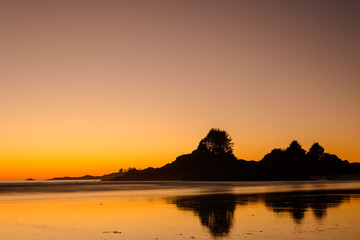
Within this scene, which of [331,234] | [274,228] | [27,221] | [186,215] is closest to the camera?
[331,234]

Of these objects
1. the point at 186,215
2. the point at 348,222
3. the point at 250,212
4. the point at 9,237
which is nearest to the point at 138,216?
the point at 186,215

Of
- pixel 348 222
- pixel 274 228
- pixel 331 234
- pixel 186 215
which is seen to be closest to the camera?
pixel 331 234

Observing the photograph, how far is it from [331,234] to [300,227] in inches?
95.8

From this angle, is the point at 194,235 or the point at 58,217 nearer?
the point at 194,235

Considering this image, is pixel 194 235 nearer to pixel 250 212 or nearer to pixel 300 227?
pixel 300 227

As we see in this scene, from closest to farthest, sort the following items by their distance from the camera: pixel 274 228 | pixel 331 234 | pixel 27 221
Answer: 1. pixel 331 234
2. pixel 274 228
3. pixel 27 221

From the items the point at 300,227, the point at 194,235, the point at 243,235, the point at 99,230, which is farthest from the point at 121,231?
the point at 300,227

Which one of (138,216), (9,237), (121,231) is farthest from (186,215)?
(9,237)

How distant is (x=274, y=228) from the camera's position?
68.9 feet

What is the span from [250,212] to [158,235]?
11539 mm

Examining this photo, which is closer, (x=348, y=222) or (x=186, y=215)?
(x=348, y=222)

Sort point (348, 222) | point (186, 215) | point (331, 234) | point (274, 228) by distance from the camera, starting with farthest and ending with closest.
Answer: point (186, 215)
point (348, 222)
point (274, 228)
point (331, 234)

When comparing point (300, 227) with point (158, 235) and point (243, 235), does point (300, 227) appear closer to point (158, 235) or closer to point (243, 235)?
point (243, 235)

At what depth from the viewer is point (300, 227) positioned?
2106 cm
